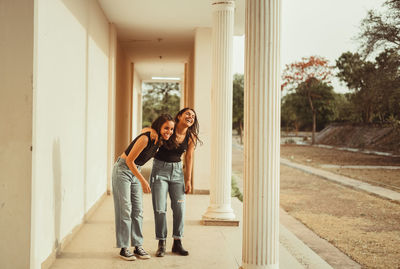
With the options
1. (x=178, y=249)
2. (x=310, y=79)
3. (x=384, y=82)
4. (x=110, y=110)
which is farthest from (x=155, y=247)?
(x=310, y=79)

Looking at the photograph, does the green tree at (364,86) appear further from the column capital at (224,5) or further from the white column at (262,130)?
the white column at (262,130)

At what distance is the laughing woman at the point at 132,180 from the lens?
4137 millimetres

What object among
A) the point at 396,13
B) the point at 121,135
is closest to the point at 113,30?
the point at 121,135

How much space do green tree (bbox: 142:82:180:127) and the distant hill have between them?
13.5 meters

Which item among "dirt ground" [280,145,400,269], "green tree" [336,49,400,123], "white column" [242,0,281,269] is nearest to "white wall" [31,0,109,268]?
"white column" [242,0,281,269]

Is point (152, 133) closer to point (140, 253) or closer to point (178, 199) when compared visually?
point (178, 199)

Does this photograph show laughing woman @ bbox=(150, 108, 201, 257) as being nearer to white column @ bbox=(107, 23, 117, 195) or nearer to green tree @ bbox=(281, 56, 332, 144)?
white column @ bbox=(107, 23, 117, 195)

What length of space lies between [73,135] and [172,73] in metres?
12.9

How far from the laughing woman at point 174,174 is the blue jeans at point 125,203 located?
19 centimetres

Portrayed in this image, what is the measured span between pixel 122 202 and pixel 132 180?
0.24 m

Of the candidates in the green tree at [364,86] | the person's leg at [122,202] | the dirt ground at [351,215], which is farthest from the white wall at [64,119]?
the green tree at [364,86]

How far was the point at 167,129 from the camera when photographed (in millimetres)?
4223

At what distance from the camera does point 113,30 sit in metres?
9.07

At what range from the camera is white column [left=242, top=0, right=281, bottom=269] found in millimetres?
3418
